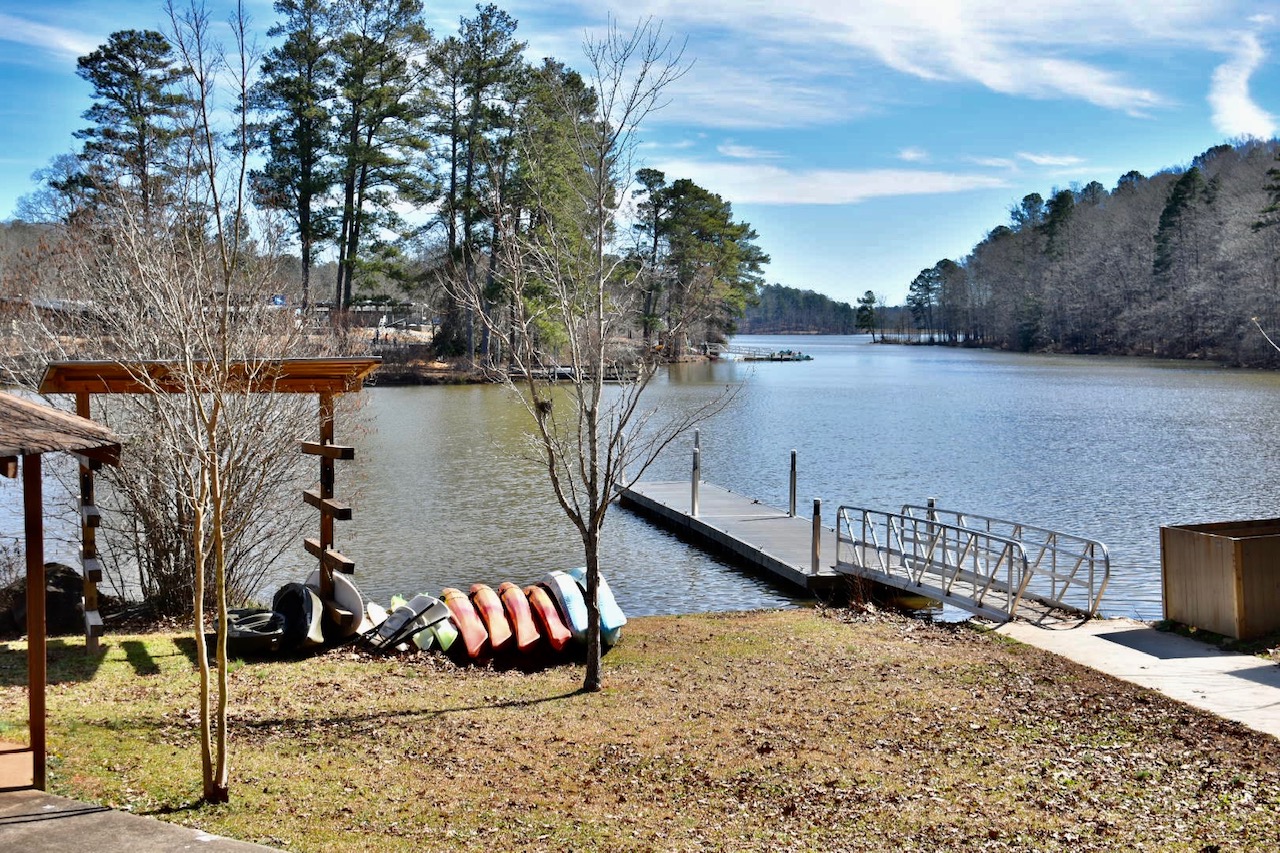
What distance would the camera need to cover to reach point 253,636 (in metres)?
10.9

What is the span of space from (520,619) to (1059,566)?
9675 mm

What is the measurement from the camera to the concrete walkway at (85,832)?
566cm

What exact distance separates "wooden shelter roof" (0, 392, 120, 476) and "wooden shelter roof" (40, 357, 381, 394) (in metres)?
3.21

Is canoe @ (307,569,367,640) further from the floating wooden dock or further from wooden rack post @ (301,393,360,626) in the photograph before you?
the floating wooden dock

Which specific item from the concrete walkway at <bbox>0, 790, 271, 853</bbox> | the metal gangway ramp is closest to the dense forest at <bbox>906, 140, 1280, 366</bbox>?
the metal gangway ramp

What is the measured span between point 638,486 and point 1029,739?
17.3 metres

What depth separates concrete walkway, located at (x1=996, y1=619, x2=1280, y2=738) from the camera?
8.95 metres

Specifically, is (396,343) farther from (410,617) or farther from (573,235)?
(410,617)

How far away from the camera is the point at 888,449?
32.1 metres

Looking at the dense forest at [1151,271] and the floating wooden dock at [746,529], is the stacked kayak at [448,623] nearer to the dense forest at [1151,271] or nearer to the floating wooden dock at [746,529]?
the floating wooden dock at [746,529]

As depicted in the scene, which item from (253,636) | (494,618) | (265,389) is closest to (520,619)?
(494,618)

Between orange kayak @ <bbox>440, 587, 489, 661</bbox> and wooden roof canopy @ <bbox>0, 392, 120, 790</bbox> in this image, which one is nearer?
wooden roof canopy @ <bbox>0, 392, 120, 790</bbox>

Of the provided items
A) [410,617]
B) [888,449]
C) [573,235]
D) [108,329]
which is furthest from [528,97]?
[410,617]

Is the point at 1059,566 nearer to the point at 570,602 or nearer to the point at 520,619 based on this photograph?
the point at 570,602
